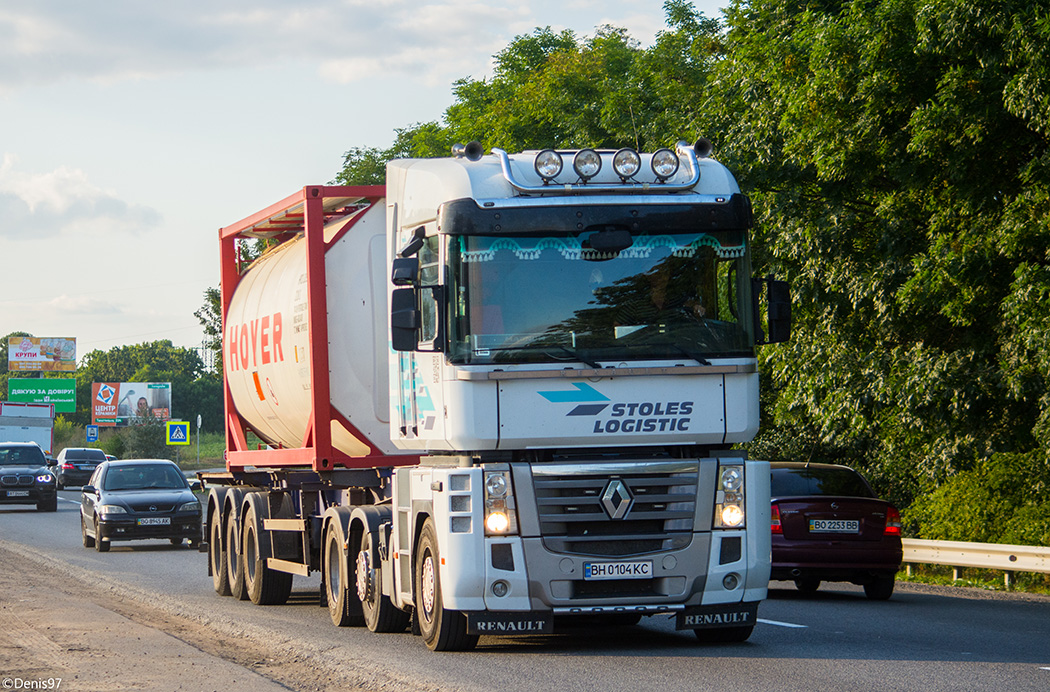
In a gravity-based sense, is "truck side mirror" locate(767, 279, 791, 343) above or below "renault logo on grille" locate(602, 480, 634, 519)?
above

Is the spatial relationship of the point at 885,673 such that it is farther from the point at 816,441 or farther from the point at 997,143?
the point at 816,441

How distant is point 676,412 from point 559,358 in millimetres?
905

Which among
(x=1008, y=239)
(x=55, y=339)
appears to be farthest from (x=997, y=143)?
(x=55, y=339)

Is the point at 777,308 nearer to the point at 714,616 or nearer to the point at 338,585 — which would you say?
the point at 714,616

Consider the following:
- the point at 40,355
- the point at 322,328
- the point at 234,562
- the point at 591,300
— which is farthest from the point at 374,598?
the point at 40,355

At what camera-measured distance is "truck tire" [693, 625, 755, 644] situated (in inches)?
425

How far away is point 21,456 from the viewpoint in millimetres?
41844

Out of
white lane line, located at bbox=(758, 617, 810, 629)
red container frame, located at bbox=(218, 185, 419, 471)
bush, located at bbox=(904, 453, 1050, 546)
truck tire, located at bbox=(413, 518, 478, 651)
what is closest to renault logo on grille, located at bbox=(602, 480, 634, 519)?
truck tire, located at bbox=(413, 518, 478, 651)

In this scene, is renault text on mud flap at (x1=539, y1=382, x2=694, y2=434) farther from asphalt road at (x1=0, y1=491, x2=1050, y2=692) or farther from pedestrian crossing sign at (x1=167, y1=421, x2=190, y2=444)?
pedestrian crossing sign at (x1=167, y1=421, x2=190, y2=444)

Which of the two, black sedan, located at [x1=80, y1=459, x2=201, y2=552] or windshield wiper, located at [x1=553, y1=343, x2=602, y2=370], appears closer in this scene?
windshield wiper, located at [x1=553, y1=343, x2=602, y2=370]

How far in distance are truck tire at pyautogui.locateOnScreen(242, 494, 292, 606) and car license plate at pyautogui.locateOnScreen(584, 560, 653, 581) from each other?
5.80m

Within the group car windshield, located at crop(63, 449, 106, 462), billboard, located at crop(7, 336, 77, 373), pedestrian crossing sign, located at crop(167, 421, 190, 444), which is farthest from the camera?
billboard, located at crop(7, 336, 77, 373)

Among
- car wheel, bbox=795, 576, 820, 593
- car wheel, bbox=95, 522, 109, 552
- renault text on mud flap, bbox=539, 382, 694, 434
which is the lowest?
car wheel, bbox=795, 576, 820, 593

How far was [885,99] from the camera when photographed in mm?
18281
